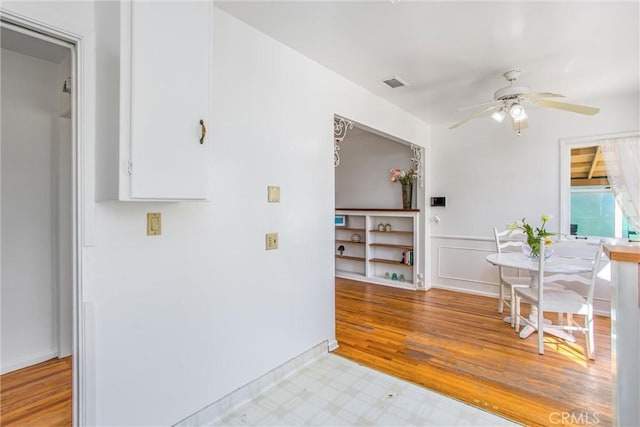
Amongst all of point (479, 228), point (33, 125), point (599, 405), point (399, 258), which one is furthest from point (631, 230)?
point (33, 125)

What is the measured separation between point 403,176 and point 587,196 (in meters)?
2.23

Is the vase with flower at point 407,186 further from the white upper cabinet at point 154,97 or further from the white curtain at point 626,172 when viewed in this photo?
the white upper cabinet at point 154,97

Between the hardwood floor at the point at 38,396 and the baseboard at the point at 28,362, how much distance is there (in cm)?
3

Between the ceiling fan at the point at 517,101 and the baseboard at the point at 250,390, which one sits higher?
the ceiling fan at the point at 517,101

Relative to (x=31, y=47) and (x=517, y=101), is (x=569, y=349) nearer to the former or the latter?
(x=517, y=101)

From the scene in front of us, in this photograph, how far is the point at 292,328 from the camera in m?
2.49

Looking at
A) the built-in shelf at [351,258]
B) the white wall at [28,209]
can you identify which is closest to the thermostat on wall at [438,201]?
the built-in shelf at [351,258]

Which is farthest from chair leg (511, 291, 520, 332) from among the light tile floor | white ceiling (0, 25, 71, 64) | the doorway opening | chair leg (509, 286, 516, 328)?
white ceiling (0, 25, 71, 64)

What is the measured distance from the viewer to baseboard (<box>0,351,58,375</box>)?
7.78 ft

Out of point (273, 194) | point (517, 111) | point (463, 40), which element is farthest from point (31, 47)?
point (517, 111)

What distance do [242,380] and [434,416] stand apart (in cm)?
121

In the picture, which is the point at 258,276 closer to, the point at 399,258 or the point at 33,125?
the point at 33,125

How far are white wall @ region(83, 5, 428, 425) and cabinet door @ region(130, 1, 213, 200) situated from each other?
186 mm

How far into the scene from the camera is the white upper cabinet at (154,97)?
1337 millimetres
